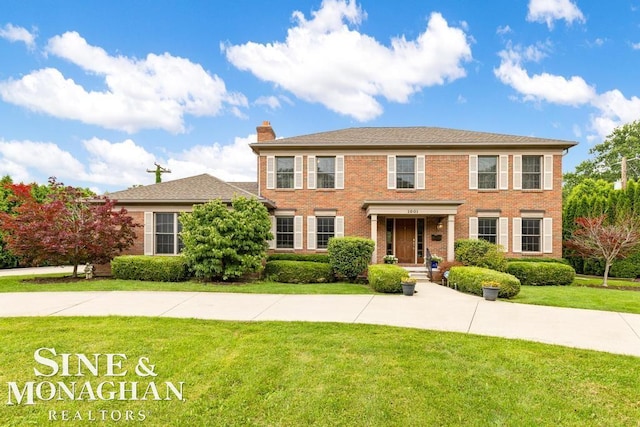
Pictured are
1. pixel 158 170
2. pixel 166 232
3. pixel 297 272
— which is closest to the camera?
pixel 297 272

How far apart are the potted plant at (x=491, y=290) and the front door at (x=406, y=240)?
20.7 feet

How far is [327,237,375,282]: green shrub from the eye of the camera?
496 inches

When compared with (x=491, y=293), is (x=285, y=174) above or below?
above

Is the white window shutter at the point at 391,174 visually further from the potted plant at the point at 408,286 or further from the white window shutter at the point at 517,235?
the potted plant at the point at 408,286

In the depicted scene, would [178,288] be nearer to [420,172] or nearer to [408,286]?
[408,286]

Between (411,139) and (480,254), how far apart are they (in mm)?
5954

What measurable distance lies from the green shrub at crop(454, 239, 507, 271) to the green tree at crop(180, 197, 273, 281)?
26.7 ft

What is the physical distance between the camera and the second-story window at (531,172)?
1520cm

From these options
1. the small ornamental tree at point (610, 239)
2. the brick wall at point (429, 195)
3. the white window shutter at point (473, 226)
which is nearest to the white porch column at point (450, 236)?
the brick wall at point (429, 195)

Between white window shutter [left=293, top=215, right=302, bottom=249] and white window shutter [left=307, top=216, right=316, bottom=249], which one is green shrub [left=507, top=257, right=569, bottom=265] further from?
white window shutter [left=293, top=215, right=302, bottom=249]

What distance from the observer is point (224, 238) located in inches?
459

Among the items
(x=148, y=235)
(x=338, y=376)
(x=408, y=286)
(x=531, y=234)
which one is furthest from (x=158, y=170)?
(x=338, y=376)

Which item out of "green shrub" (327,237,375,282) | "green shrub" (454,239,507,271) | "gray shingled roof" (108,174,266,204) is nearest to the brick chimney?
"gray shingled roof" (108,174,266,204)

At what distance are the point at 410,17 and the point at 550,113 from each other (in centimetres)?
1247
